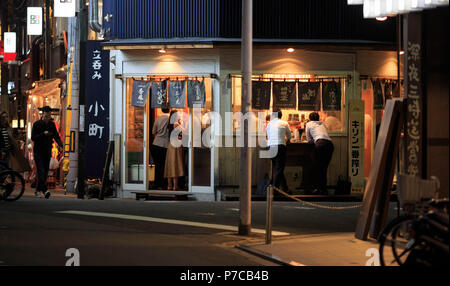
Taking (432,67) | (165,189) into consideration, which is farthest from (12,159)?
(432,67)

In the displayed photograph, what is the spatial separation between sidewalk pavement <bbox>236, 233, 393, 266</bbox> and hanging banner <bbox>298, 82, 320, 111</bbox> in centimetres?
733

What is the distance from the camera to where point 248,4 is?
13.0 meters

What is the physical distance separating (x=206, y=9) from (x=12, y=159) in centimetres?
655

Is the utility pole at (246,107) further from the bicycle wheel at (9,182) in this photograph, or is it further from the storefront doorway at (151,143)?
the bicycle wheel at (9,182)

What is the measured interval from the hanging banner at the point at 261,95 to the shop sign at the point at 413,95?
26.0 ft

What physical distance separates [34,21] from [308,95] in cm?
1594

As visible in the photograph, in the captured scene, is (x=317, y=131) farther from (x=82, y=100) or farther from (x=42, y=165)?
(x=42, y=165)

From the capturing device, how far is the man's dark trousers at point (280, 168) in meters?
19.2

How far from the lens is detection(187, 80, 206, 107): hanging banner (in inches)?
778

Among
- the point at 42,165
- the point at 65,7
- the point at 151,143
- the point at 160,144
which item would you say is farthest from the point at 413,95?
the point at 65,7

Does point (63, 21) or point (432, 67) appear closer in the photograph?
point (432, 67)

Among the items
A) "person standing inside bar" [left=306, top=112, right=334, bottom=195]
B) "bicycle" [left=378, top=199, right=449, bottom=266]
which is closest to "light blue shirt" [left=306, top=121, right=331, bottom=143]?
"person standing inside bar" [left=306, top=112, right=334, bottom=195]
